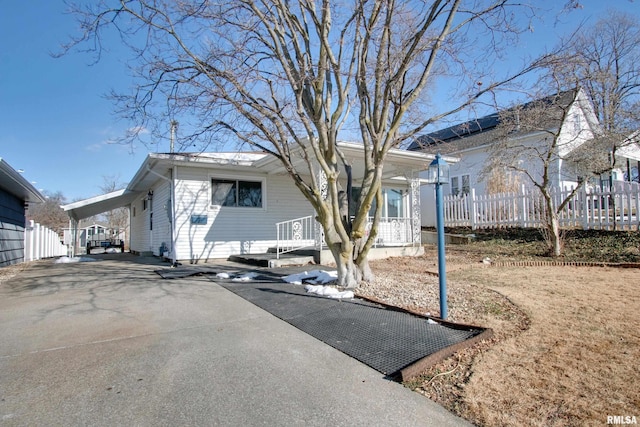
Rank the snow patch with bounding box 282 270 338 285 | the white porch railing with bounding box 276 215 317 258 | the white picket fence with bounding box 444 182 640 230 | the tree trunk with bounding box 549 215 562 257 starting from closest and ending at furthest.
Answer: the snow patch with bounding box 282 270 338 285, the tree trunk with bounding box 549 215 562 257, the white picket fence with bounding box 444 182 640 230, the white porch railing with bounding box 276 215 317 258

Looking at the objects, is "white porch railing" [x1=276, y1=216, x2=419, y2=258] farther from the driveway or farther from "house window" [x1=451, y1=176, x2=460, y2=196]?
"house window" [x1=451, y1=176, x2=460, y2=196]

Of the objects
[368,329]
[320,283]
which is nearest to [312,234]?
[320,283]

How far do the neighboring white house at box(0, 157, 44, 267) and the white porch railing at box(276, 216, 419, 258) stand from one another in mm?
7317

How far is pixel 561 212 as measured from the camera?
11.4 meters

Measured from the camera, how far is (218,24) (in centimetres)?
629

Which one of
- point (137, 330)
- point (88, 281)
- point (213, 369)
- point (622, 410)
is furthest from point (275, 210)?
point (622, 410)

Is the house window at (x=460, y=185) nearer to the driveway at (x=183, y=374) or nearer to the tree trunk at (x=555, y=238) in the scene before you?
the tree trunk at (x=555, y=238)

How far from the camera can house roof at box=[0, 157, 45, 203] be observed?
899 cm

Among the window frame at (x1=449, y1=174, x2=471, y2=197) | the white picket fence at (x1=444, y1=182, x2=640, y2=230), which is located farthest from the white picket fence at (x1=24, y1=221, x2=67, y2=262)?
the window frame at (x1=449, y1=174, x2=471, y2=197)

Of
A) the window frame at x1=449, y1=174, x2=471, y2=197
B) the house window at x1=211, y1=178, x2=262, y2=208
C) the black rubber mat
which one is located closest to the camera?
the black rubber mat

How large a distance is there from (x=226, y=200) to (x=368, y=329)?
26.8 feet

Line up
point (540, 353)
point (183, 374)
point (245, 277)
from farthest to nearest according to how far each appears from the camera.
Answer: point (245, 277) < point (540, 353) < point (183, 374)

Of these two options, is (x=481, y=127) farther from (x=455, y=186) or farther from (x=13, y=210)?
(x=13, y=210)

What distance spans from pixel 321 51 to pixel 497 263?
633 cm
